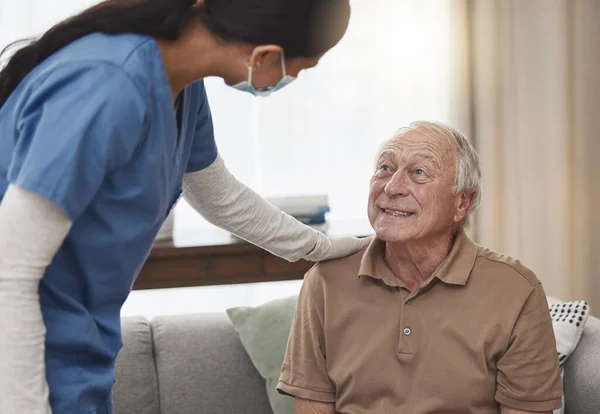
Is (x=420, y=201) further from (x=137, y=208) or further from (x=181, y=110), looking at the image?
(x=137, y=208)

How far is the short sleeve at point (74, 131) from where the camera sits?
40.8 inches

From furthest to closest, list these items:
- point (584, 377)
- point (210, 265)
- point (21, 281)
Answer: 1. point (210, 265)
2. point (584, 377)
3. point (21, 281)

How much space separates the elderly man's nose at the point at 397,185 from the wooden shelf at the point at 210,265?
3.85ft

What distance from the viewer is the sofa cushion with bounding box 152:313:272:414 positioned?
2496 millimetres

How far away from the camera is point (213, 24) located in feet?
3.76

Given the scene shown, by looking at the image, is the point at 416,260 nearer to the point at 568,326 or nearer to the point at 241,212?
the point at 241,212

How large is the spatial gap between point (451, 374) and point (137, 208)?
0.89 m

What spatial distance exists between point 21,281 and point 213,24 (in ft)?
1.33

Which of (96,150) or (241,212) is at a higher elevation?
(96,150)

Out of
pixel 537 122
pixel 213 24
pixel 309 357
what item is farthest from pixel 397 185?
pixel 537 122

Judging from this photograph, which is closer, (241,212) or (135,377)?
(241,212)

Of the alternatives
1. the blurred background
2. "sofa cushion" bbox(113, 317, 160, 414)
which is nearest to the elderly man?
"sofa cushion" bbox(113, 317, 160, 414)

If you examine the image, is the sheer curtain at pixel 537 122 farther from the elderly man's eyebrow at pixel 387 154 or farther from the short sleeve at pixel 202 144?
the short sleeve at pixel 202 144

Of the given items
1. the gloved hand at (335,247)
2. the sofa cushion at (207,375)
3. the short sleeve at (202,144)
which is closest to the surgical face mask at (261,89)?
the short sleeve at (202,144)
